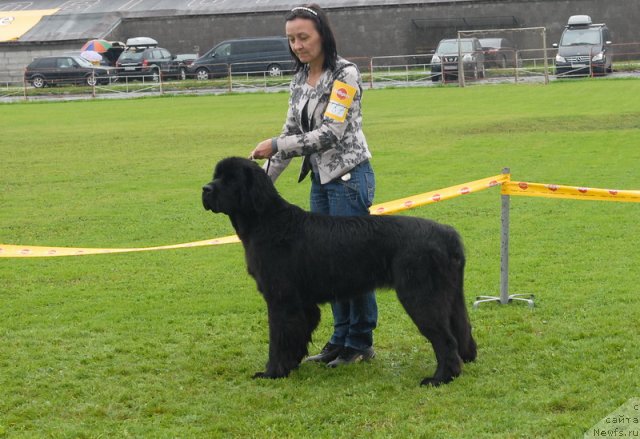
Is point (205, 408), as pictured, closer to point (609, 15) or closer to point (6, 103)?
point (6, 103)

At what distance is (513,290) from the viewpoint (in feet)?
28.2

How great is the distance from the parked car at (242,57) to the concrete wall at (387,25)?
6504 millimetres

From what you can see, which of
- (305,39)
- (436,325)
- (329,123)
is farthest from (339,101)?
(436,325)

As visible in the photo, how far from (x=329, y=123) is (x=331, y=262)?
88 cm

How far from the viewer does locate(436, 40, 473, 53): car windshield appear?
41.9 meters

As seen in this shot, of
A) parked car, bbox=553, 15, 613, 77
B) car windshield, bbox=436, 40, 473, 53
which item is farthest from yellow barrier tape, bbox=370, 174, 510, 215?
car windshield, bbox=436, 40, 473, 53

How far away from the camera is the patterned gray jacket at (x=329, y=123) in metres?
6.26

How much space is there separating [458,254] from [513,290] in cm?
252

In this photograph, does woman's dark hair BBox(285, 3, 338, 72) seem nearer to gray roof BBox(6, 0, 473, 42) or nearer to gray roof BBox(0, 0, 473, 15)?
gray roof BBox(0, 0, 473, 15)

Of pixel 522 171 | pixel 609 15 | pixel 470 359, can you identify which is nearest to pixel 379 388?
pixel 470 359

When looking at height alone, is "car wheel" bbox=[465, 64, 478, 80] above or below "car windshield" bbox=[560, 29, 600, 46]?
below

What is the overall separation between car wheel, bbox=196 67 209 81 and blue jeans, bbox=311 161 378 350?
138ft

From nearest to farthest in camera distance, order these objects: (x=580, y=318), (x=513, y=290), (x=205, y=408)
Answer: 1. (x=205, y=408)
2. (x=580, y=318)
3. (x=513, y=290)

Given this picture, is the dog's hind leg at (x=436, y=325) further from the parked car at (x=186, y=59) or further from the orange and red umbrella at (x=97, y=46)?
the orange and red umbrella at (x=97, y=46)
